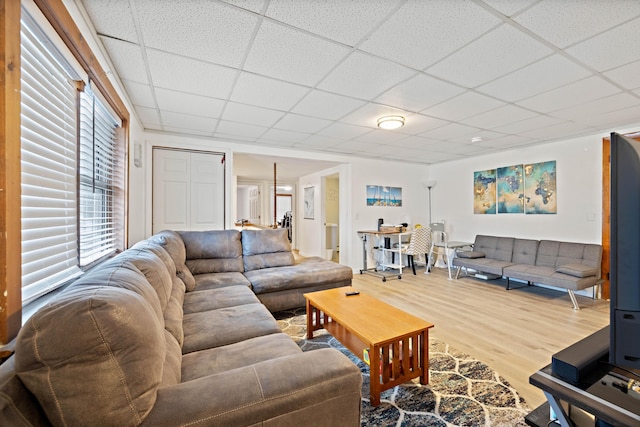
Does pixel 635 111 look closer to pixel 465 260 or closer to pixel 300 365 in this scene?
pixel 465 260

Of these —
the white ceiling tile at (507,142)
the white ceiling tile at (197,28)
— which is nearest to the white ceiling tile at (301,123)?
the white ceiling tile at (197,28)

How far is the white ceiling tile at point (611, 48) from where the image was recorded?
1671mm

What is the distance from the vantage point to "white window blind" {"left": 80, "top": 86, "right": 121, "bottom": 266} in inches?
69.3

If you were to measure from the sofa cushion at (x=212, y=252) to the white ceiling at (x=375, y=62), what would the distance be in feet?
4.80

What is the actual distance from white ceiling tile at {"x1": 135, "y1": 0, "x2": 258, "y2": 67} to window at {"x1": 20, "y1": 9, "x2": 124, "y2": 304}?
19.9 inches

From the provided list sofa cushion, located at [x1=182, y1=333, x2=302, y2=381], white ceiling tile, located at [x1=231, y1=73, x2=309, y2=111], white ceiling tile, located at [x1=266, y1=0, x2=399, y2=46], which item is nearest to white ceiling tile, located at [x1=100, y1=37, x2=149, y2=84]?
white ceiling tile, located at [x1=231, y1=73, x2=309, y2=111]

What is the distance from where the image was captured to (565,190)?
4137 mm

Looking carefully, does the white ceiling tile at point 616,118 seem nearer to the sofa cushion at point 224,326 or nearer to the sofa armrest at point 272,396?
the sofa armrest at point 272,396

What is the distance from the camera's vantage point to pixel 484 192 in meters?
5.22

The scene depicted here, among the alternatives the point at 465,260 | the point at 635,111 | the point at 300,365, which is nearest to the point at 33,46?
the point at 300,365

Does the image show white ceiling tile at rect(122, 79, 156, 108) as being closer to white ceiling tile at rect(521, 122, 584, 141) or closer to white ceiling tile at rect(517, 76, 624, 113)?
white ceiling tile at rect(517, 76, 624, 113)

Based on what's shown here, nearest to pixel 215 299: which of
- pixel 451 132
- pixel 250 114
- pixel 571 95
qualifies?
pixel 250 114

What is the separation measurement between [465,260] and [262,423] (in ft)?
15.3

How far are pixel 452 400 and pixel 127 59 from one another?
3.25 metres
